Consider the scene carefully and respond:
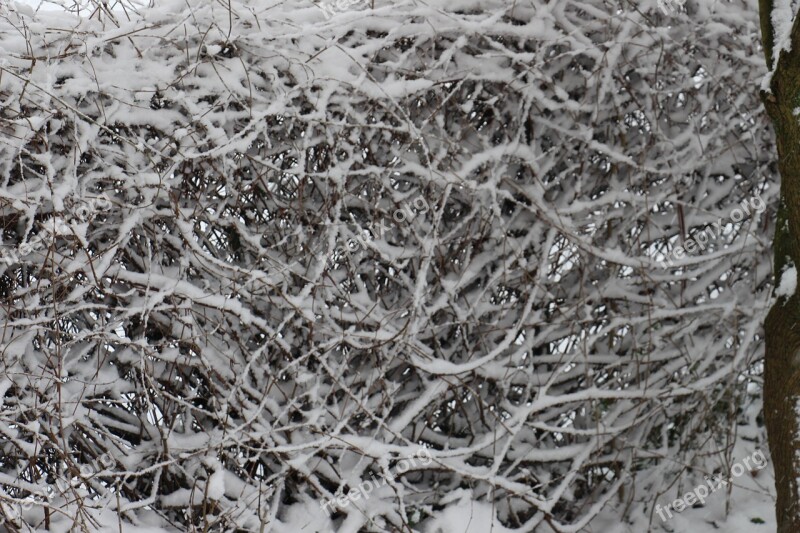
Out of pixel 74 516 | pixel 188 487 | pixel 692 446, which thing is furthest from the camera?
pixel 692 446

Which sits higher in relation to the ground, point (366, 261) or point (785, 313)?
point (785, 313)

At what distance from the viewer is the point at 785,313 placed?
2.71 metres

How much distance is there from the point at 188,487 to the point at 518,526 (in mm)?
1298

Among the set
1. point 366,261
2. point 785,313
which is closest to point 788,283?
point 785,313

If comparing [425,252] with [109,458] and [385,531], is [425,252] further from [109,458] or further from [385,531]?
[109,458]

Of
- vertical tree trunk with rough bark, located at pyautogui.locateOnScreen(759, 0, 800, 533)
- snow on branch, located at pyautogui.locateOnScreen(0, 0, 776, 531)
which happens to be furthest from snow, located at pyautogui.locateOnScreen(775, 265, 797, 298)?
snow on branch, located at pyautogui.locateOnScreen(0, 0, 776, 531)

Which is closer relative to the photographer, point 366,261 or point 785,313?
point 785,313

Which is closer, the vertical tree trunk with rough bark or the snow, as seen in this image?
the vertical tree trunk with rough bark

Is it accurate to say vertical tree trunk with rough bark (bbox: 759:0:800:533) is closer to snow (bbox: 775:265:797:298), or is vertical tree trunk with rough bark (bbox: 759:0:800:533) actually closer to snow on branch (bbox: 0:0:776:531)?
snow (bbox: 775:265:797:298)

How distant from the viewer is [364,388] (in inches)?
120

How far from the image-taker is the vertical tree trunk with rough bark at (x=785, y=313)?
8.10 ft

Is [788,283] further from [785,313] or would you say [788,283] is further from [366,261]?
[366,261]

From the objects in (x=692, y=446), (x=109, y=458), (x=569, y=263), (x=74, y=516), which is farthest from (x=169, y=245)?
(x=692, y=446)

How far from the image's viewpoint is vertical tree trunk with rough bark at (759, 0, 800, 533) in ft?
8.10
